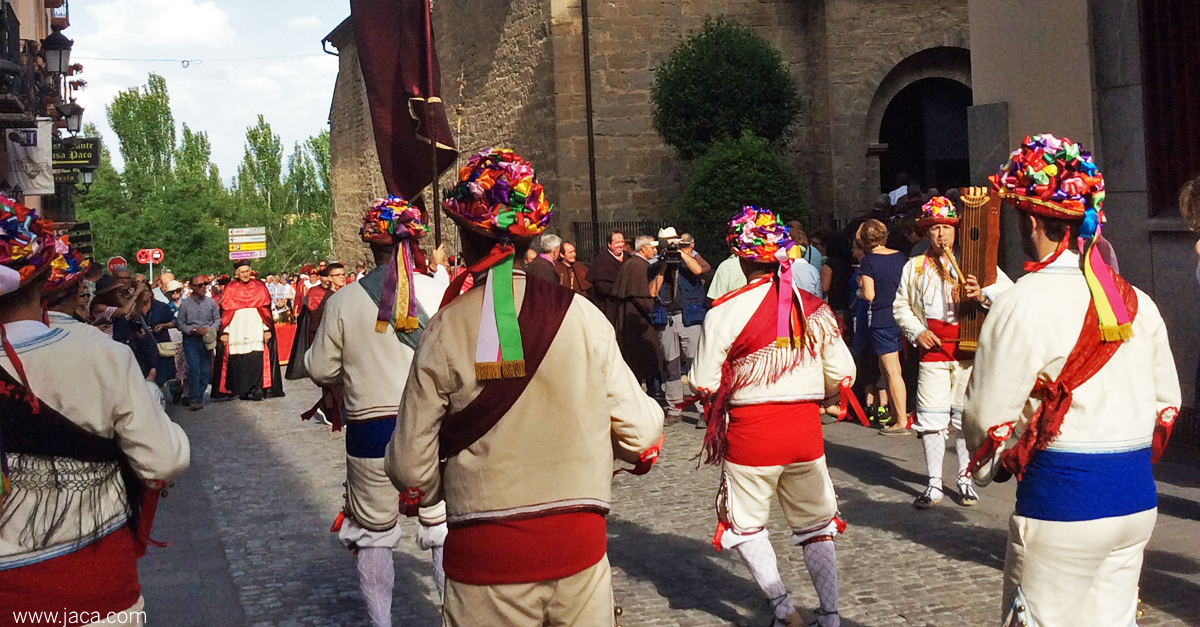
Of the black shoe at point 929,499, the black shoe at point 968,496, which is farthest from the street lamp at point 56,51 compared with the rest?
the black shoe at point 968,496

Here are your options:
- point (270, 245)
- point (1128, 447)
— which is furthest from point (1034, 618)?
point (270, 245)

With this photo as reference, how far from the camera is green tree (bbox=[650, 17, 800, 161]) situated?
64.2 feet

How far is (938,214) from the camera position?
7.38m

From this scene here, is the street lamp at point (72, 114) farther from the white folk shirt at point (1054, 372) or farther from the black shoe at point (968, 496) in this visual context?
the white folk shirt at point (1054, 372)

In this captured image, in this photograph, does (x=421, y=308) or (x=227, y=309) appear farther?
(x=227, y=309)

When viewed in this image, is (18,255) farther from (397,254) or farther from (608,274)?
(608,274)

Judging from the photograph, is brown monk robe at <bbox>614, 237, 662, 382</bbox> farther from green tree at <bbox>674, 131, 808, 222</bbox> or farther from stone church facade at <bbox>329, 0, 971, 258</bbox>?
stone church facade at <bbox>329, 0, 971, 258</bbox>

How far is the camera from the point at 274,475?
1029 cm

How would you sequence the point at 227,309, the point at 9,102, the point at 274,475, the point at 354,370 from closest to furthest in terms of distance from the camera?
the point at 354,370
the point at 274,475
the point at 9,102
the point at 227,309

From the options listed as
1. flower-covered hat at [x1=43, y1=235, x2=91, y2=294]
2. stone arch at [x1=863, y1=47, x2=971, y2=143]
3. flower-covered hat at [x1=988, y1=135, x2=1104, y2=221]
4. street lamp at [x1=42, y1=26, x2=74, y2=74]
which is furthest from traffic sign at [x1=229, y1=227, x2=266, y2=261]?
flower-covered hat at [x1=988, y1=135, x2=1104, y2=221]

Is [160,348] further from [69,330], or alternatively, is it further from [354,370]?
[69,330]

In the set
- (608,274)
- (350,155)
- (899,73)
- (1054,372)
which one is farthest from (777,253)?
(350,155)

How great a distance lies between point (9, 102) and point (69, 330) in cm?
1221

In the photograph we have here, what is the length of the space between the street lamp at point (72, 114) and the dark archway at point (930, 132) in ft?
44.5
